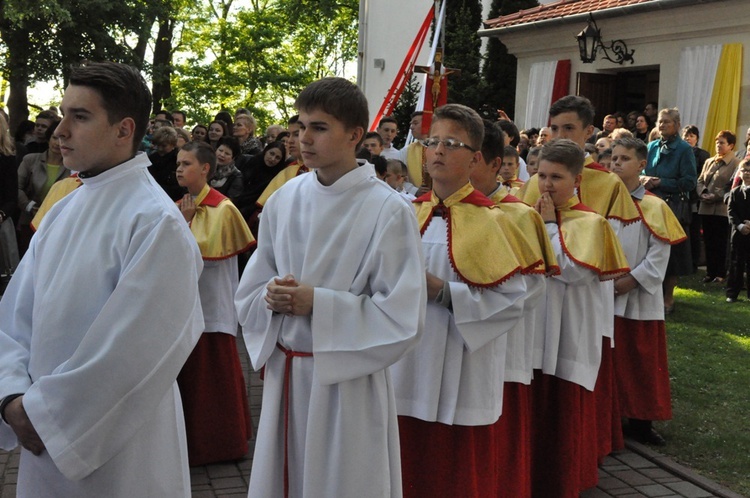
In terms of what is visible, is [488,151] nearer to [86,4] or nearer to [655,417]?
[655,417]

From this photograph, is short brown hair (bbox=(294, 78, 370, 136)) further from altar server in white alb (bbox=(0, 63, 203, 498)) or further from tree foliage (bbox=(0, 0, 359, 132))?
tree foliage (bbox=(0, 0, 359, 132))

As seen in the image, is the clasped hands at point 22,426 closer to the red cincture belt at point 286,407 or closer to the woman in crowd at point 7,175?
the red cincture belt at point 286,407

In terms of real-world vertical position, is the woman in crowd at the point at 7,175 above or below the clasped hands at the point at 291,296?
above

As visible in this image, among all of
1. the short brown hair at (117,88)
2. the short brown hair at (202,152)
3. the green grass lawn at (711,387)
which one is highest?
the short brown hair at (117,88)

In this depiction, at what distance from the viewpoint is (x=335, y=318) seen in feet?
11.2

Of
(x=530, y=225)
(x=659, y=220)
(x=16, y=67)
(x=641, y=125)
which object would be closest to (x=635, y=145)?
(x=659, y=220)

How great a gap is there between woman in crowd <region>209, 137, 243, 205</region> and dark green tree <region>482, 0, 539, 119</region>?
1145 centimetres

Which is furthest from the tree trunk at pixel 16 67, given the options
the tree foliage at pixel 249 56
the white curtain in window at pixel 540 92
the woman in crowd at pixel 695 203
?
the woman in crowd at pixel 695 203

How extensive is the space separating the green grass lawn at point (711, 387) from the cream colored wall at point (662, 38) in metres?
4.95

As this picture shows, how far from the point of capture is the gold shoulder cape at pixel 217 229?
5805mm

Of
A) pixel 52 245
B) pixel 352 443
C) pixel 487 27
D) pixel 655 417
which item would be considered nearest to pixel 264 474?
pixel 352 443

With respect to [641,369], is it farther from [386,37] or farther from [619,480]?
[386,37]

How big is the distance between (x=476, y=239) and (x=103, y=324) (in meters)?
2.02

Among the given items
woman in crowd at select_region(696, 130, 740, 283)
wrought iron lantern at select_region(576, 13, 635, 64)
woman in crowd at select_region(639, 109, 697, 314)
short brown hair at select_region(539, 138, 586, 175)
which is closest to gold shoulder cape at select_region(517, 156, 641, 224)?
short brown hair at select_region(539, 138, 586, 175)
